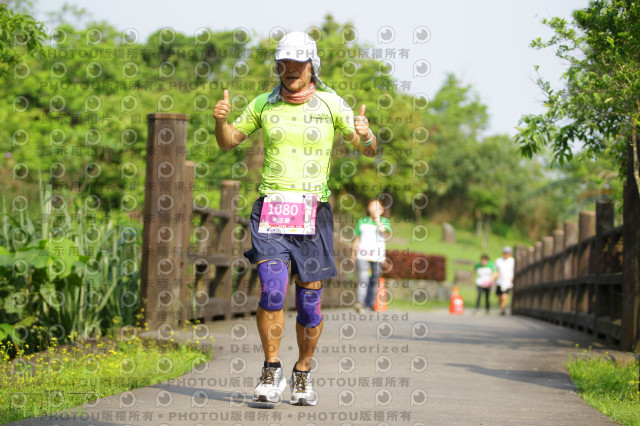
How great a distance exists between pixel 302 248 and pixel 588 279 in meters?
7.07

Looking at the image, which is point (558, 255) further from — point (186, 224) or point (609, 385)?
point (609, 385)

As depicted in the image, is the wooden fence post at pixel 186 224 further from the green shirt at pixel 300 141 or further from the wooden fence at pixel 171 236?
the green shirt at pixel 300 141

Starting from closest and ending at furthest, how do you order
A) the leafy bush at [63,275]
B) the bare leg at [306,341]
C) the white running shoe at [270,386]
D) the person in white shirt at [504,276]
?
the white running shoe at [270,386], the bare leg at [306,341], the leafy bush at [63,275], the person in white shirt at [504,276]

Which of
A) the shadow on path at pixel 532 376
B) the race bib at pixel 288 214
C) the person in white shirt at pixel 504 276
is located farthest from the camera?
the person in white shirt at pixel 504 276

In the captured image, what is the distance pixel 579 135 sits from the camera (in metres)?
8.02

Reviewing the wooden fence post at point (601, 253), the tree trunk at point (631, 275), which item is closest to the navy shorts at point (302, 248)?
the tree trunk at point (631, 275)

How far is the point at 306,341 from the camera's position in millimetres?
5156

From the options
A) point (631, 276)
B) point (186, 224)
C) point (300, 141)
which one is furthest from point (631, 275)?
point (300, 141)

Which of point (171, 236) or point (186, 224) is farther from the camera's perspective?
point (186, 224)

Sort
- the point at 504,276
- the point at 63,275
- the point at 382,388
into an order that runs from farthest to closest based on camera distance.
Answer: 1. the point at 504,276
2. the point at 63,275
3. the point at 382,388

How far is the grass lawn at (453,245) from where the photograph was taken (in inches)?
2087

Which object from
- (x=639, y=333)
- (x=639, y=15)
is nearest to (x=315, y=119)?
(x=639, y=15)

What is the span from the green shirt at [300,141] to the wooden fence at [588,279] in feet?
13.8

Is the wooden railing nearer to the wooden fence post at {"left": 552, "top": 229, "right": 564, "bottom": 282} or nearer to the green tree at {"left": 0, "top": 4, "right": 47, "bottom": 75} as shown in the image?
the wooden fence post at {"left": 552, "top": 229, "right": 564, "bottom": 282}
